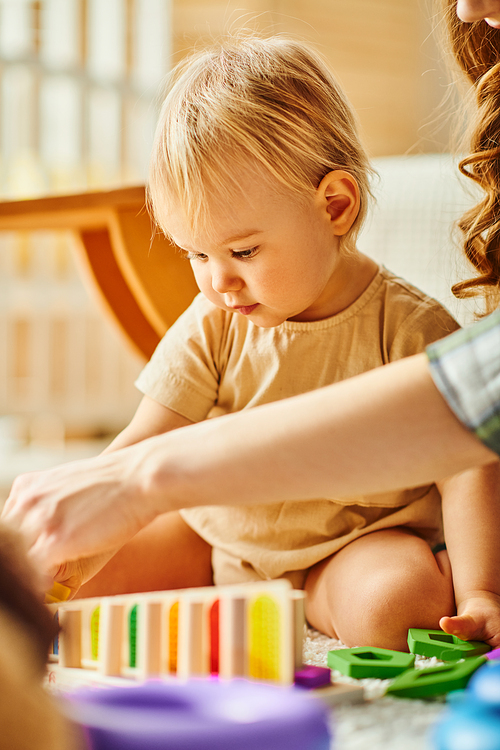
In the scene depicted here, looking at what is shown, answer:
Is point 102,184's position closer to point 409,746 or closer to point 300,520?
point 300,520

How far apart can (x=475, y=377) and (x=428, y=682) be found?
0.20 metres

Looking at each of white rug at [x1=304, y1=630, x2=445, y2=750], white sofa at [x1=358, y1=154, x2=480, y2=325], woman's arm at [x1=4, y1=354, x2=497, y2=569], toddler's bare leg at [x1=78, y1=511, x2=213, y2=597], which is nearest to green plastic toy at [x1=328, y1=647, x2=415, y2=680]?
white rug at [x1=304, y1=630, x2=445, y2=750]

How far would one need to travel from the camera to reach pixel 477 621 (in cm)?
66

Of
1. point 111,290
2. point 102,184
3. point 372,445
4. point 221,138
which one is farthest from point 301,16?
point 372,445

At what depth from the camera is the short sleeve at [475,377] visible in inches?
16.2

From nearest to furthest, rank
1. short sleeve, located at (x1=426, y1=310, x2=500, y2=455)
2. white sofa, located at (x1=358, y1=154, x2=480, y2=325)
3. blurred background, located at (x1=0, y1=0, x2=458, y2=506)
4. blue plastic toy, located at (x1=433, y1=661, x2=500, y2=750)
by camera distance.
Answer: blue plastic toy, located at (x1=433, y1=661, x2=500, y2=750)
short sleeve, located at (x1=426, y1=310, x2=500, y2=455)
white sofa, located at (x1=358, y1=154, x2=480, y2=325)
blurred background, located at (x1=0, y1=0, x2=458, y2=506)

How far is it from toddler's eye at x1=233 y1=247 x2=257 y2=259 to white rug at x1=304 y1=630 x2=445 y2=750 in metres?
0.41

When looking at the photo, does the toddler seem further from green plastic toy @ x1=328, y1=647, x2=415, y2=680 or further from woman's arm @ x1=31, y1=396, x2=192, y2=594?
green plastic toy @ x1=328, y1=647, x2=415, y2=680

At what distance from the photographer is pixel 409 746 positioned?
0.40 metres

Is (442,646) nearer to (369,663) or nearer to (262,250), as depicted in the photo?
(369,663)

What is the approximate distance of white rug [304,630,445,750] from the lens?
0.40m

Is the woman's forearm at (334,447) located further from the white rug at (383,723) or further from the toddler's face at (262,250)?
the toddler's face at (262,250)

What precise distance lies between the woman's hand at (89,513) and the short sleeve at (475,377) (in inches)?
7.4

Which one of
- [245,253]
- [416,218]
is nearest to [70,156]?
[416,218]
